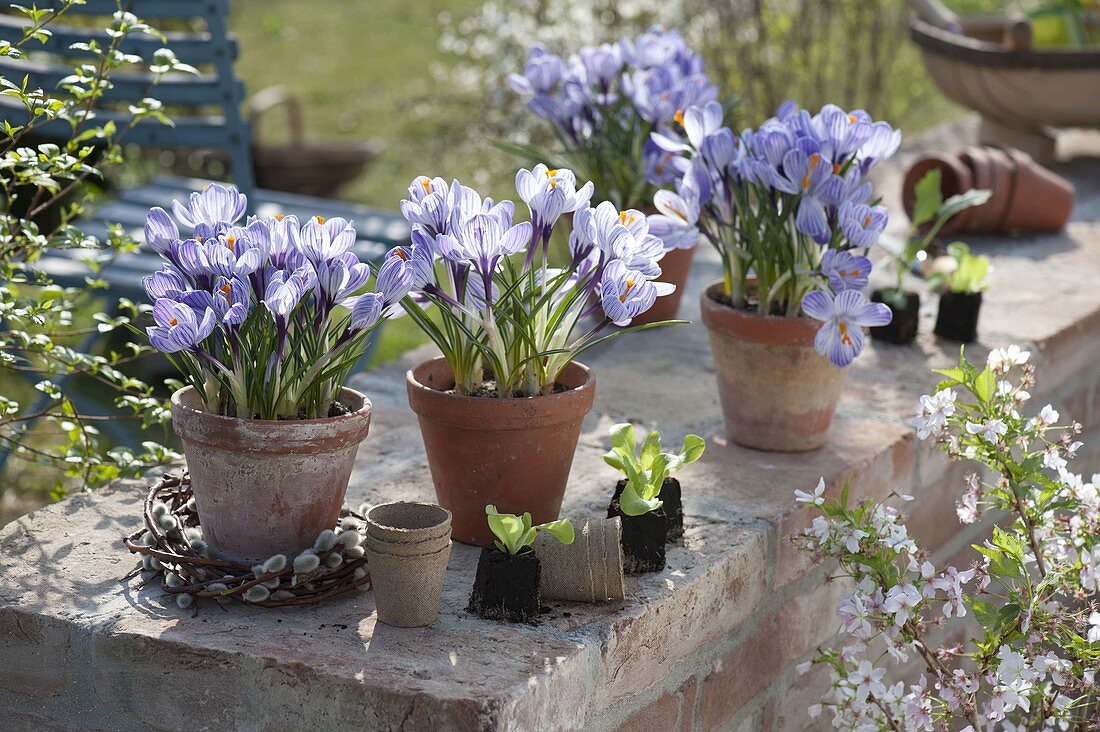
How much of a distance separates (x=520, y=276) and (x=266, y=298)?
1.05 ft

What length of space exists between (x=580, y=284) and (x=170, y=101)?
2.06m

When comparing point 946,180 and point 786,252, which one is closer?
point 786,252

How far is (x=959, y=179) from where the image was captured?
9.63 ft

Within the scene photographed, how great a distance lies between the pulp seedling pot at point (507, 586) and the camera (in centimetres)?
131

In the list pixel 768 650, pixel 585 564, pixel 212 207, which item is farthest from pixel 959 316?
pixel 212 207

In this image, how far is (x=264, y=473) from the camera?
1314 millimetres

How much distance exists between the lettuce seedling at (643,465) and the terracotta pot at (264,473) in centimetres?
31

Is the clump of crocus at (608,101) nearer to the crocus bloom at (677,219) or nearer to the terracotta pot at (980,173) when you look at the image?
the crocus bloom at (677,219)

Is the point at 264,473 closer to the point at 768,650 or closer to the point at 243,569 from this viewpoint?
the point at 243,569

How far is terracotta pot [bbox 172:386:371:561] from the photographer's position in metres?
1.30

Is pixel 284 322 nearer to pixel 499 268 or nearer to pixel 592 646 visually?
pixel 499 268

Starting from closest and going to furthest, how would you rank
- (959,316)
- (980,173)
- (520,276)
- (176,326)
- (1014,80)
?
(176,326) < (520,276) < (959,316) < (980,173) < (1014,80)

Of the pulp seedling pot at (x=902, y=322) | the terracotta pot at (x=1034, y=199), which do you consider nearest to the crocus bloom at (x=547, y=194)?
the pulp seedling pot at (x=902, y=322)

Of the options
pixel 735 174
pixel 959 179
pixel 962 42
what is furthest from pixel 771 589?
pixel 962 42
